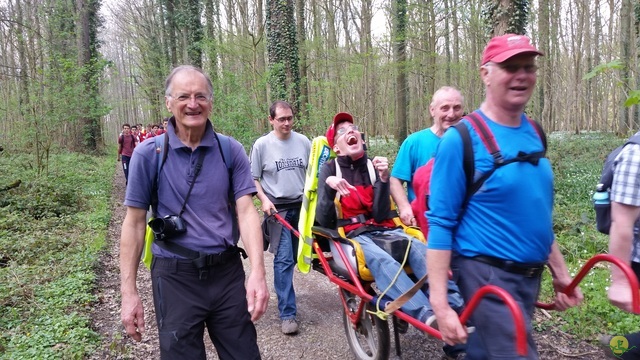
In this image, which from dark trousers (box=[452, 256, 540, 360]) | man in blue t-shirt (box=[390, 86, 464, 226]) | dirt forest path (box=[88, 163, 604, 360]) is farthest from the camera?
dirt forest path (box=[88, 163, 604, 360])

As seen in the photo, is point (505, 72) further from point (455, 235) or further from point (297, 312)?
point (297, 312)

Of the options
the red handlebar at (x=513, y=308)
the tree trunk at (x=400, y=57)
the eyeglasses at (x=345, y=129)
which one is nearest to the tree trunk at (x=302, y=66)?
the tree trunk at (x=400, y=57)

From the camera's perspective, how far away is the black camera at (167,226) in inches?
94.8

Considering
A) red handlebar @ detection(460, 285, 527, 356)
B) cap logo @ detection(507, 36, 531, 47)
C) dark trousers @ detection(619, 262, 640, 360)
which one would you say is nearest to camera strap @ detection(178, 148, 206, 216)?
red handlebar @ detection(460, 285, 527, 356)

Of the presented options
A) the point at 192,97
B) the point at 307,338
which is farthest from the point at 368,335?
the point at 192,97

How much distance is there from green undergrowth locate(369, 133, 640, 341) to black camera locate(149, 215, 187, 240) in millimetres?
3548

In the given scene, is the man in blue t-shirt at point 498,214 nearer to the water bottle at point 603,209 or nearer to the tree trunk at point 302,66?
the water bottle at point 603,209

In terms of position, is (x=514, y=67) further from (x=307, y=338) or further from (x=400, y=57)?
(x=400, y=57)

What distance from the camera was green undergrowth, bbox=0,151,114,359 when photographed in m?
4.28

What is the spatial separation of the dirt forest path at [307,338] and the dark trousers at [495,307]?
6.34ft

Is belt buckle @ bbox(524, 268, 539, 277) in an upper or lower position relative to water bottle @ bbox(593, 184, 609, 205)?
lower

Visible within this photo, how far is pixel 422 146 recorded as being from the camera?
3941 mm

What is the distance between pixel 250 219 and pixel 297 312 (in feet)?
8.95

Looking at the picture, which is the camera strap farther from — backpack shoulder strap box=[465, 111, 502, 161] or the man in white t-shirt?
the man in white t-shirt
